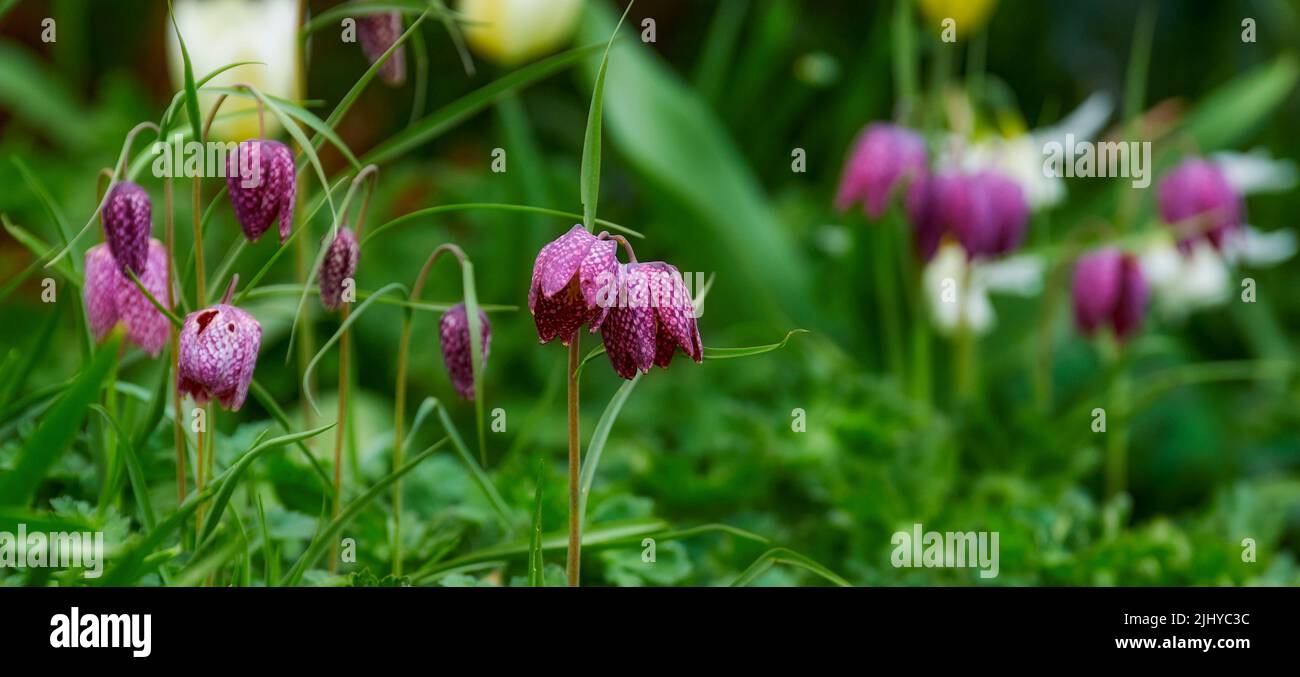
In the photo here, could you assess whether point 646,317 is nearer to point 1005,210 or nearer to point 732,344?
point 1005,210

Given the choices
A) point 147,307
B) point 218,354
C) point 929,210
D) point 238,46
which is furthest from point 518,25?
point 218,354

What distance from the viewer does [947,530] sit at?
120 cm

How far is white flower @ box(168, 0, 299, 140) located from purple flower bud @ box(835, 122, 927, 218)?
0.64 m

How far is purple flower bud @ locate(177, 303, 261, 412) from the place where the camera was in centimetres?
73

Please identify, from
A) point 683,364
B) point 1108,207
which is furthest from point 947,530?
point 1108,207

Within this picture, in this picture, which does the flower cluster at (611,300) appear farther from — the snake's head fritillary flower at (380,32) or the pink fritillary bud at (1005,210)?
the pink fritillary bud at (1005,210)

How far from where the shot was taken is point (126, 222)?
75 cm

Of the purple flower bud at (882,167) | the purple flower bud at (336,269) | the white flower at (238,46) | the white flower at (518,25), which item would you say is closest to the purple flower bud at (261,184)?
the purple flower bud at (336,269)

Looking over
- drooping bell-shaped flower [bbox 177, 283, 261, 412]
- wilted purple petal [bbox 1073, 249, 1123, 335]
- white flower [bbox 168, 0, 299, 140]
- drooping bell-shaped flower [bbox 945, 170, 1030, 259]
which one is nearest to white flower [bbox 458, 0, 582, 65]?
white flower [bbox 168, 0, 299, 140]

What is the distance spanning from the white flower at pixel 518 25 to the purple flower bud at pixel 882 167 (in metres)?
0.59

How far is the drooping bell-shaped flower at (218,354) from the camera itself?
0.73 meters

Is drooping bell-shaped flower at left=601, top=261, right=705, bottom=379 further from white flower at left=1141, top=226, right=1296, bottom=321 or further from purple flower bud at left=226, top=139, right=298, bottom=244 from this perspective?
white flower at left=1141, top=226, right=1296, bottom=321
